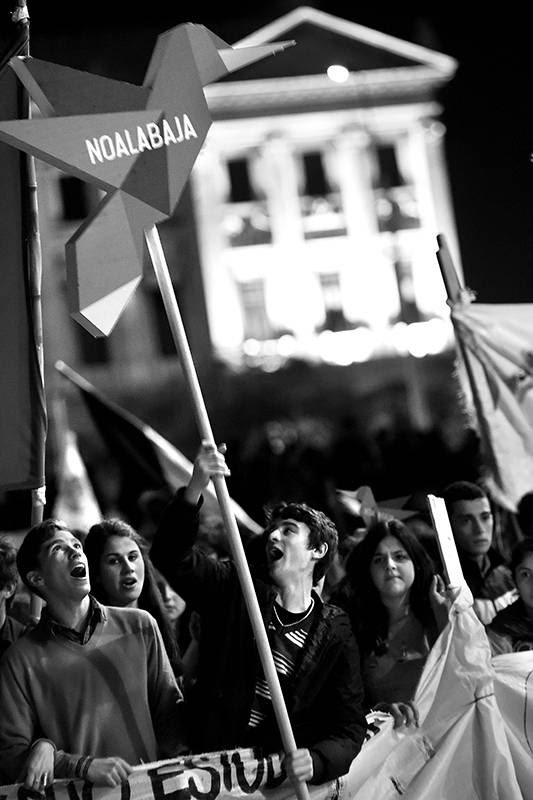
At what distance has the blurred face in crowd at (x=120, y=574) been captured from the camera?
5.16 meters

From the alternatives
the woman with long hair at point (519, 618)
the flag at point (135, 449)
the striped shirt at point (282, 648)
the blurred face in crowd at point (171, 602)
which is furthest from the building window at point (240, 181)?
the striped shirt at point (282, 648)

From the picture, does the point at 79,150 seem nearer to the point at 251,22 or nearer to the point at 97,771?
the point at 97,771

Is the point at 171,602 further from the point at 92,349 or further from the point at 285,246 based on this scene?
the point at 285,246

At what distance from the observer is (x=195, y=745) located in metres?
4.71

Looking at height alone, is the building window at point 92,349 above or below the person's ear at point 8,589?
above

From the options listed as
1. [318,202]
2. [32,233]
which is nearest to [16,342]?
[32,233]

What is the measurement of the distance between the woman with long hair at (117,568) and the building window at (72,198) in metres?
34.1

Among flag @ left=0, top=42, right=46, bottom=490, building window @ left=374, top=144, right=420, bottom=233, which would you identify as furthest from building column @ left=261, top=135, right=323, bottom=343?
flag @ left=0, top=42, right=46, bottom=490

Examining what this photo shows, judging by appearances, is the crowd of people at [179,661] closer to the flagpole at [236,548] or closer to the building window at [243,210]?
the flagpole at [236,548]

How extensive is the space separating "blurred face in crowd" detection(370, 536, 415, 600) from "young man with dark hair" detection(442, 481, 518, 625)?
2.72ft

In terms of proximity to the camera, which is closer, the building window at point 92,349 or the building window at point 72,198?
the building window at point 92,349

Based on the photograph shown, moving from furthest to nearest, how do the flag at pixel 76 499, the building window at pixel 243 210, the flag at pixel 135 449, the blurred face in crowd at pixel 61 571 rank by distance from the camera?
the building window at pixel 243 210, the flag at pixel 76 499, the flag at pixel 135 449, the blurred face in crowd at pixel 61 571

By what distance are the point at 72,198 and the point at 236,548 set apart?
35.2 metres

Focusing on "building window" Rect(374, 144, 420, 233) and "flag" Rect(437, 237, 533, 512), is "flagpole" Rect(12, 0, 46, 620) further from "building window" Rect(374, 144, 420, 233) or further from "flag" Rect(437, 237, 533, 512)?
"building window" Rect(374, 144, 420, 233)
